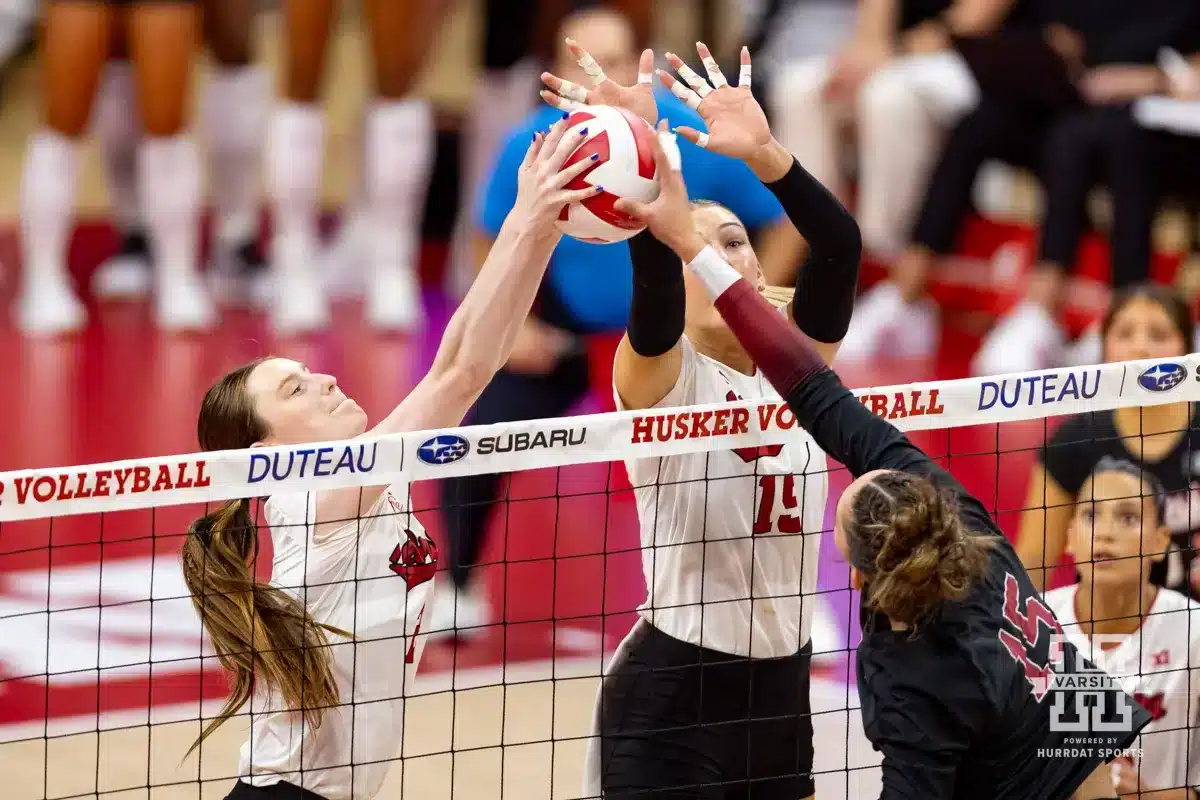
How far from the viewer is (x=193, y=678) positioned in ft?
18.1

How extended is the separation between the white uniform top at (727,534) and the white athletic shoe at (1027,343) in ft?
15.0

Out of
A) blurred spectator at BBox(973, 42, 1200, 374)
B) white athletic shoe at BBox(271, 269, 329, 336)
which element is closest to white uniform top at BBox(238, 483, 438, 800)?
blurred spectator at BBox(973, 42, 1200, 374)

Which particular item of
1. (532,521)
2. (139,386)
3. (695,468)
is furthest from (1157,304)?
(139,386)

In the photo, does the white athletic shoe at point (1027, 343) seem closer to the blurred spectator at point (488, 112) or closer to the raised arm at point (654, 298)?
the blurred spectator at point (488, 112)

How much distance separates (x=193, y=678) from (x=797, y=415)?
9.41ft

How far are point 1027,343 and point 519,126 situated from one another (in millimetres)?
2410

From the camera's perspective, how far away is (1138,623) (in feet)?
13.1

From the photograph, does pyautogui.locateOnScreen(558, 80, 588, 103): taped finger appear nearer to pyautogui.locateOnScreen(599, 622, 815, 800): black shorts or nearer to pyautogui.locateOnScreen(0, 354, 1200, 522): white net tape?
pyautogui.locateOnScreen(0, 354, 1200, 522): white net tape

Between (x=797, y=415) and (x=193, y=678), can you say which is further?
(x=193, y=678)

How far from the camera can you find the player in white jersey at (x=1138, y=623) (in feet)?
12.8

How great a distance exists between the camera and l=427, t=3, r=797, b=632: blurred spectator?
590 cm

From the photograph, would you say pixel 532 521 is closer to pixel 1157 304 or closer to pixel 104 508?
pixel 1157 304

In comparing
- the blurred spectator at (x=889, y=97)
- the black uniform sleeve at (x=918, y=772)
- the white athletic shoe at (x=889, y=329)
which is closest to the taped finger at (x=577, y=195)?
the black uniform sleeve at (x=918, y=772)

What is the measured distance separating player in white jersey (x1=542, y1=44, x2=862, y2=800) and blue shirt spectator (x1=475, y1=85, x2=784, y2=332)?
2454mm
